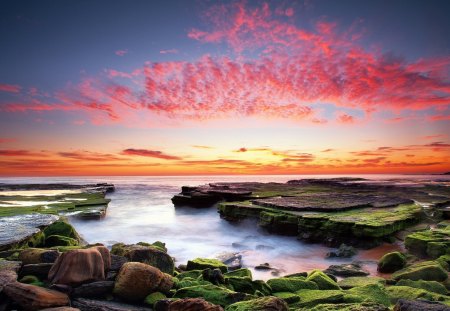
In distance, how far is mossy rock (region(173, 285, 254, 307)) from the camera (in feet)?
14.7

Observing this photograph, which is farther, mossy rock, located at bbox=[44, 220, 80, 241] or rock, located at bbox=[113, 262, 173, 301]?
mossy rock, located at bbox=[44, 220, 80, 241]

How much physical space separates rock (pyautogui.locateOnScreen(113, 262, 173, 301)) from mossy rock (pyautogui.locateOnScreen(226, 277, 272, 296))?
132 centimetres

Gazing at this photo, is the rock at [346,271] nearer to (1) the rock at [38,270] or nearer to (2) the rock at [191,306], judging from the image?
(2) the rock at [191,306]

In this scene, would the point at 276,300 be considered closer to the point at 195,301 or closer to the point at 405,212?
the point at 195,301

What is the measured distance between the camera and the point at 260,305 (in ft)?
13.2

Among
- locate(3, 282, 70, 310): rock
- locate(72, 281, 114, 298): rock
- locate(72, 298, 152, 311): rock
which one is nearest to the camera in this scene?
locate(3, 282, 70, 310): rock

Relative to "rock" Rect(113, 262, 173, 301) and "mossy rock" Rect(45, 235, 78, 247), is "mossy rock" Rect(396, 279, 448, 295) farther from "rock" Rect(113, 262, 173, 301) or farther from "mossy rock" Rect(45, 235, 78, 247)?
"mossy rock" Rect(45, 235, 78, 247)

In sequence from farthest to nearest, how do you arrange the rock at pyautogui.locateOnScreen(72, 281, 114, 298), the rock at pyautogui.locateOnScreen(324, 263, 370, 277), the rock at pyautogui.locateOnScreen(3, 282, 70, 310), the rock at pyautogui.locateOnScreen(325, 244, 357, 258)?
1. the rock at pyautogui.locateOnScreen(325, 244, 357, 258)
2. the rock at pyautogui.locateOnScreen(324, 263, 370, 277)
3. the rock at pyautogui.locateOnScreen(72, 281, 114, 298)
4. the rock at pyautogui.locateOnScreen(3, 282, 70, 310)

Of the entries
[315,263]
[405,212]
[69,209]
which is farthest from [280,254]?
[69,209]

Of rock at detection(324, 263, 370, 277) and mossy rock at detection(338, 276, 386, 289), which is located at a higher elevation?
mossy rock at detection(338, 276, 386, 289)

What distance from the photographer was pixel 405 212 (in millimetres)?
13664

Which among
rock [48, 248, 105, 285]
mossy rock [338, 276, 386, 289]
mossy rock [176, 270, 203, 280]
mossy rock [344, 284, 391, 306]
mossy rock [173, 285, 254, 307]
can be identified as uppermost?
rock [48, 248, 105, 285]

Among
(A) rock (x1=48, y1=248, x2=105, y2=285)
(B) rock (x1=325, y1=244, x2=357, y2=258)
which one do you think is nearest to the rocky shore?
(A) rock (x1=48, y1=248, x2=105, y2=285)

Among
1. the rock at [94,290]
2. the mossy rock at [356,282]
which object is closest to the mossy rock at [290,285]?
the mossy rock at [356,282]
